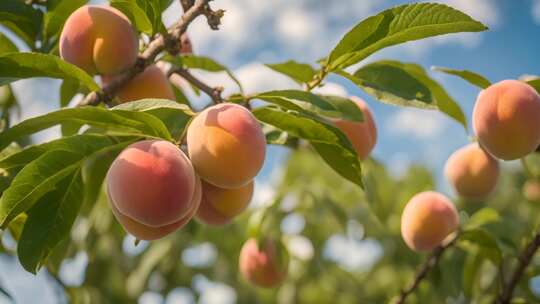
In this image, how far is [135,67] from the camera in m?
1.02

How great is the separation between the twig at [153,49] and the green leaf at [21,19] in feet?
0.69

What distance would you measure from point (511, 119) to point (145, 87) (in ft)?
1.89

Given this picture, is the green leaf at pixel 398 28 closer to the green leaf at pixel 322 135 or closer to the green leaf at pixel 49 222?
the green leaf at pixel 322 135

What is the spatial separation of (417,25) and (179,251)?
231 cm

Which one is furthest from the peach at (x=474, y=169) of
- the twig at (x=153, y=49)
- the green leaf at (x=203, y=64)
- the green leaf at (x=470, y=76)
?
the twig at (x=153, y=49)

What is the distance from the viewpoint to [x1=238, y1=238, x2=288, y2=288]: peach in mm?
1673

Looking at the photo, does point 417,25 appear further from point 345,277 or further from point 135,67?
point 345,277

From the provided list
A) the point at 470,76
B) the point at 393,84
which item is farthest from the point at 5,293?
the point at 470,76

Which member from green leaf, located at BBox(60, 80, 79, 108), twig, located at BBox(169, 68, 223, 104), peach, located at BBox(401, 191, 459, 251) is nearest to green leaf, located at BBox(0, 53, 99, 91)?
twig, located at BBox(169, 68, 223, 104)

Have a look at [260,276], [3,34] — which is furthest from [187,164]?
[260,276]

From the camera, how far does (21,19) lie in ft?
3.67

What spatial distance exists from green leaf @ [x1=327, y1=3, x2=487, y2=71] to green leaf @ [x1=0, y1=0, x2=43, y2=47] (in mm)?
514

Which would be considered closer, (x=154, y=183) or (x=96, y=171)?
(x=154, y=183)

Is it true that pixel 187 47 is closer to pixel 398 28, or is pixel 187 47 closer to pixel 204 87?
pixel 204 87
